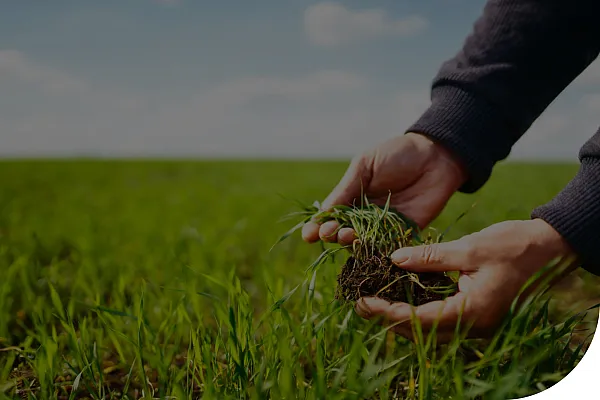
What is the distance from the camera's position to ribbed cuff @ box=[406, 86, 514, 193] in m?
1.69

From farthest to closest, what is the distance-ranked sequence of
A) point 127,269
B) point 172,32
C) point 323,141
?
point 127,269
point 323,141
point 172,32

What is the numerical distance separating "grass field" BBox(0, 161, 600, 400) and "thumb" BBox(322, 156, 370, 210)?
0.21 metres

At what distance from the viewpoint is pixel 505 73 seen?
1692 millimetres

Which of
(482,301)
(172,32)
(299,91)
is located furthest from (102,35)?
(482,301)

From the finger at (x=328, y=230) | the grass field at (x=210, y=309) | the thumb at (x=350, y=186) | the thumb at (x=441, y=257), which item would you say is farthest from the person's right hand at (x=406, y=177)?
the thumb at (x=441, y=257)

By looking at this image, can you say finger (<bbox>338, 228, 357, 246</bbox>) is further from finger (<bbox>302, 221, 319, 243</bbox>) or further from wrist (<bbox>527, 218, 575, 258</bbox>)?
wrist (<bbox>527, 218, 575, 258</bbox>)

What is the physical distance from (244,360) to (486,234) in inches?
26.1

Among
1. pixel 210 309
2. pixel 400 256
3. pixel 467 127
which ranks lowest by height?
pixel 210 309

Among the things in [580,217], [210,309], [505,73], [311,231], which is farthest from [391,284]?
[210,309]

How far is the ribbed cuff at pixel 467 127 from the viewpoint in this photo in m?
1.69

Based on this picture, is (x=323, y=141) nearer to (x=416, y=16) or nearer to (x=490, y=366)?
(x=416, y=16)

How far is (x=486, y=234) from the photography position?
52.2 inches

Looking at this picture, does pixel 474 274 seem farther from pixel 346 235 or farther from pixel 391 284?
pixel 346 235

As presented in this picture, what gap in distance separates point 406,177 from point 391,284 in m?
0.54
